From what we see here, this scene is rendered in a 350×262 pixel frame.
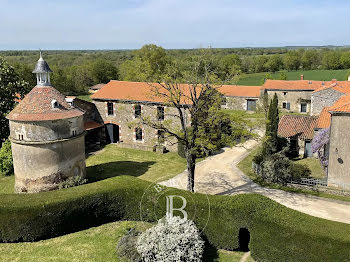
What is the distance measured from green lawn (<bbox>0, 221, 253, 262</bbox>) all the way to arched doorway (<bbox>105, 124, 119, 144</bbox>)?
1833 cm

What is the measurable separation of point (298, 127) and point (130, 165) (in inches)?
641

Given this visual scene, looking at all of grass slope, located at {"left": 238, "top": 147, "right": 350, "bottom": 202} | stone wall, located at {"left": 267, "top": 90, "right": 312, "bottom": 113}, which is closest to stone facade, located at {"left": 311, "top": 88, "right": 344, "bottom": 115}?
stone wall, located at {"left": 267, "top": 90, "right": 312, "bottom": 113}

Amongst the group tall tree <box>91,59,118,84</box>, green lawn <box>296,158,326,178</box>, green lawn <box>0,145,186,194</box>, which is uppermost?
tall tree <box>91,59,118,84</box>

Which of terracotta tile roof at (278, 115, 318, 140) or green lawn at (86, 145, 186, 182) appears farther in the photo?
terracotta tile roof at (278, 115, 318, 140)

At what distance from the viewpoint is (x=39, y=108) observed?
19.9 meters

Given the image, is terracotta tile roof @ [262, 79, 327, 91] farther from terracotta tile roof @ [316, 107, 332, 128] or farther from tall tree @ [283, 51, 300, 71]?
tall tree @ [283, 51, 300, 71]

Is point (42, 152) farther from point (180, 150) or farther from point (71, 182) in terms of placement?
point (180, 150)

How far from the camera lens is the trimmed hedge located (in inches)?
466

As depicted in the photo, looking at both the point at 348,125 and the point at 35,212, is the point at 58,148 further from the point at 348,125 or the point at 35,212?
the point at 348,125

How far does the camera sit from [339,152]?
67.2 feet

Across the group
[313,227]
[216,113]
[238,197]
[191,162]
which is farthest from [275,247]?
[216,113]

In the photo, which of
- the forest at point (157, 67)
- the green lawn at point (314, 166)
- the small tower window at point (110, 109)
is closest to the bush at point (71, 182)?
the small tower window at point (110, 109)

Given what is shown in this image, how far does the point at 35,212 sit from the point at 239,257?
393 inches

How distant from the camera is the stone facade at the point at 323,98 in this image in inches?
1580
